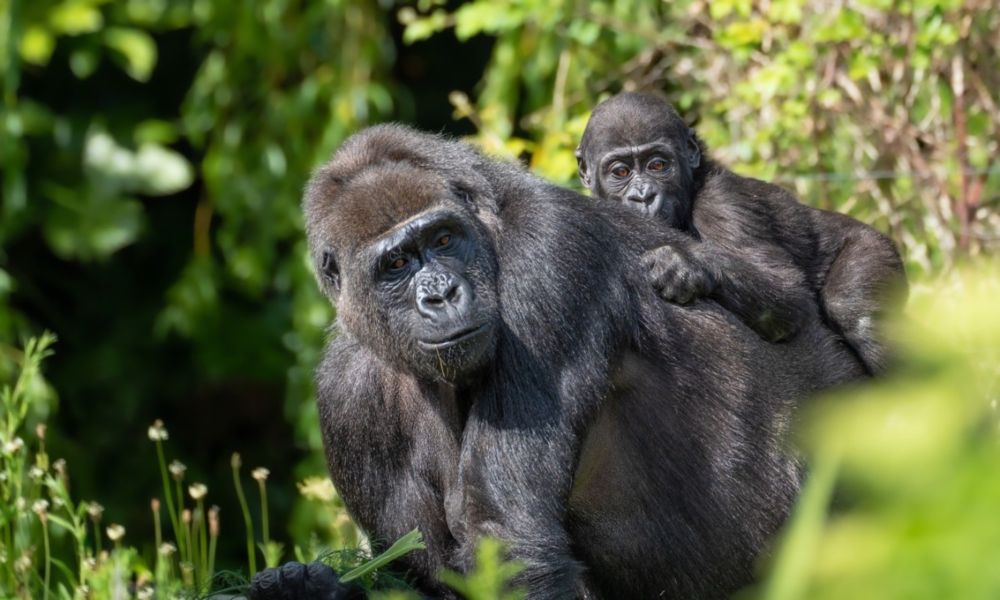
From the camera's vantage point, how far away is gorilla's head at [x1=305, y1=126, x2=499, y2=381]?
3134mm

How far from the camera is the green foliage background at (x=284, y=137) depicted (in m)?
5.49

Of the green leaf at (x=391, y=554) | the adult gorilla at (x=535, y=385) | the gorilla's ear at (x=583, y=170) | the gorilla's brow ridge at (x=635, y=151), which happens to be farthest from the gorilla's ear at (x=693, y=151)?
the green leaf at (x=391, y=554)

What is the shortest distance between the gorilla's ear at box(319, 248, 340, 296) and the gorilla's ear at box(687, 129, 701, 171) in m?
1.24

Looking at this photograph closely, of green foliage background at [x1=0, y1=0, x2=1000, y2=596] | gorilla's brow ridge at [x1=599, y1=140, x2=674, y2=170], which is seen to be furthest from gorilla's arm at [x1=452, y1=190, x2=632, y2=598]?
green foliage background at [x1=0, y1=0, x2=1000, y2=596]

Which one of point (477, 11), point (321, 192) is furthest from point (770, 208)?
point (477, 11)

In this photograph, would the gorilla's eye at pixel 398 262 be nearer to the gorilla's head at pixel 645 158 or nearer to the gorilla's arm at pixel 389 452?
the gorilla's arm at pixel 389 452

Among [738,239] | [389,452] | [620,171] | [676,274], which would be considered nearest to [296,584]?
[389,452]

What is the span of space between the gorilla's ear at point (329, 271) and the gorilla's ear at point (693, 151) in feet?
4.07

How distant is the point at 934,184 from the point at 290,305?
3.76 m

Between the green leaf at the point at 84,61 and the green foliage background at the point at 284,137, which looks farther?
the green leaf at the point at 84,61

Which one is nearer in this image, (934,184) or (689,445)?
(689,445)

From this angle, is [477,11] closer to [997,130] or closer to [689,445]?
[997,130]

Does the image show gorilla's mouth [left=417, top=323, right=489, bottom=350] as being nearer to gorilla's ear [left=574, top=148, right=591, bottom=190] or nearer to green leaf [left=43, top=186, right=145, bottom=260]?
gorilla's ear [left=574, top=148, right=591, bottom=190]

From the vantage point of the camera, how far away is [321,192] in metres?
3.42
